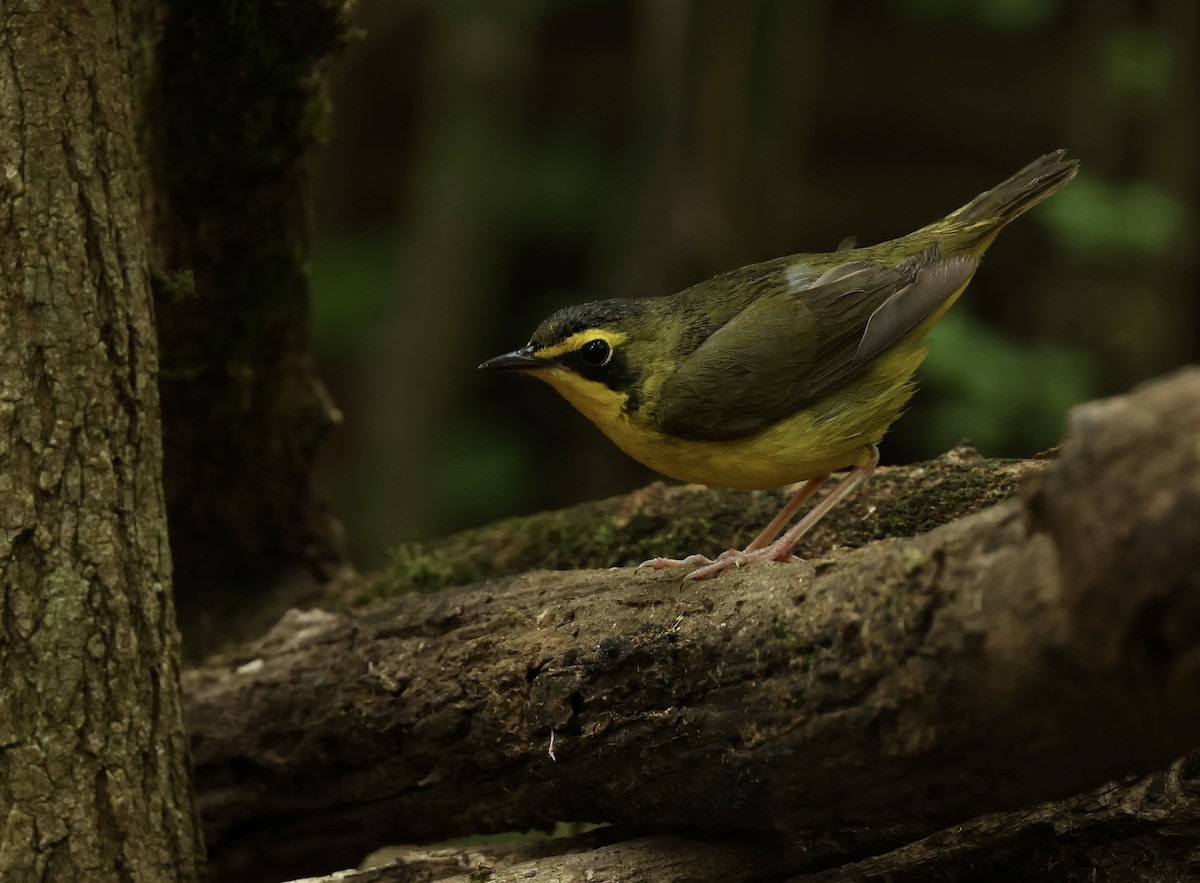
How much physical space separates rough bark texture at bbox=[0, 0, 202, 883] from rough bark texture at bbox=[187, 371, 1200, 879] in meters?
0.84

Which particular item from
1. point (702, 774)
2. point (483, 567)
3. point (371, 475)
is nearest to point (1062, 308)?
point (371, 475)

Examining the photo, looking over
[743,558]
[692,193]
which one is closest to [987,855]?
[743,558]

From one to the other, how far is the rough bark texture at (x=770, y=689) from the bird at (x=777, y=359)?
0.58 metres

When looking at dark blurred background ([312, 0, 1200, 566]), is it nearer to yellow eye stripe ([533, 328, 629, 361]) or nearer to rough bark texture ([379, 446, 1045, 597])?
rough bark texture ([379, 446, 1045, 597])

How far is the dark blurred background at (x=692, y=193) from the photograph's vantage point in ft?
29.6

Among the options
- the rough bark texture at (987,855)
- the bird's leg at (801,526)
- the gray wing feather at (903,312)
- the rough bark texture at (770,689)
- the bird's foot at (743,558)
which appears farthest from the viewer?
the gray wing feather at (903,312)

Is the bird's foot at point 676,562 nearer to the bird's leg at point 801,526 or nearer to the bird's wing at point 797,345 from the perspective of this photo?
the bird's leg at point 801,526

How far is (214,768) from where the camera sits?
15.8ft

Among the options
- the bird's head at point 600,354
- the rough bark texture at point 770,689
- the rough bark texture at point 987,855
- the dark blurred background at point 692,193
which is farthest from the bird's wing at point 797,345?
the dark blurred background at point 692,193

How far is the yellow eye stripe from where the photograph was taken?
4.56 metres

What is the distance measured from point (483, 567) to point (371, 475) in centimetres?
535

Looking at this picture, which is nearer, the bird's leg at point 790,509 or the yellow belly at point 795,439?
the yellow belly at point 795,439

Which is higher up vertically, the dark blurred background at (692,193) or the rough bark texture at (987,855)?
the dark blurred background at (692,193)

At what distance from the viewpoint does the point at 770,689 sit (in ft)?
10.0
